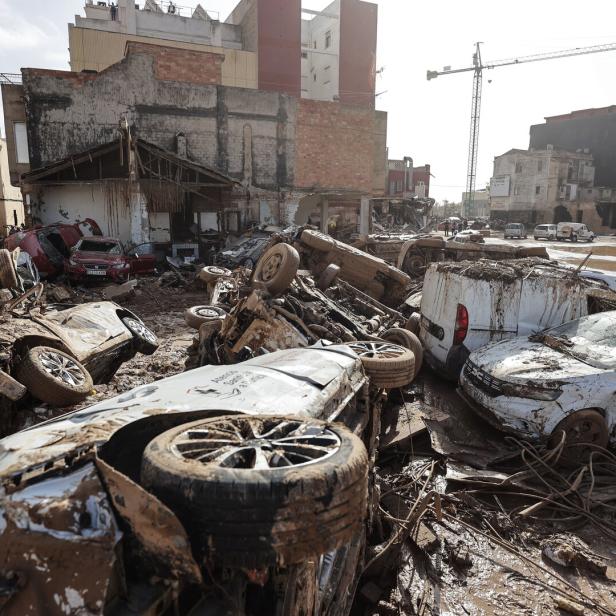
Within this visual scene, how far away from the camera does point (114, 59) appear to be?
124 feet

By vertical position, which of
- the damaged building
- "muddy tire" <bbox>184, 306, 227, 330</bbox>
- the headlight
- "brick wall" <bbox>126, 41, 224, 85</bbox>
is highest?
"brick wall" <bbox>126, 41, 224, 85</bbox>

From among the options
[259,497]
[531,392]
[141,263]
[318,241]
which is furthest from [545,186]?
[259,497]

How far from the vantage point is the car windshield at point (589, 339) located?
5027 millimetres

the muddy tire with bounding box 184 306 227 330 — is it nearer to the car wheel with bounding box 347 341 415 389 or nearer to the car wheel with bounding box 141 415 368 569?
the car wheel with bounding box 347 341 415 389

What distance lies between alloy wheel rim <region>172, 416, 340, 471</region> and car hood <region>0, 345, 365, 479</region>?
264 millimetres

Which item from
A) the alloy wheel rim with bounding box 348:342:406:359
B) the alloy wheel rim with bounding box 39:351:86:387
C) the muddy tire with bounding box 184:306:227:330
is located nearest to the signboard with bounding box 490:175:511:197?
the muddy tire with bounding box 184:306:227:330

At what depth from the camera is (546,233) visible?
1560 inches

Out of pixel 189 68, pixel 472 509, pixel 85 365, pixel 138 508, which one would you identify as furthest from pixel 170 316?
pixel 189 68

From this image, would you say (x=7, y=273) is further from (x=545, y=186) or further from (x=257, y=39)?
(x=545, y=186)

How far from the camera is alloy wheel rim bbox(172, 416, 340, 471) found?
184 cm

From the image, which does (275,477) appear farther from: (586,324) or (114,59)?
(114,59)

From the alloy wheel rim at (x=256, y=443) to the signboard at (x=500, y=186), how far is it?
59045 millimetres

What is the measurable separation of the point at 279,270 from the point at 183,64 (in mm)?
22282

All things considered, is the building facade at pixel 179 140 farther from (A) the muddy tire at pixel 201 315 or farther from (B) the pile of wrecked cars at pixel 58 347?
(B) the pile of wrecked cars at pixel 58 347
